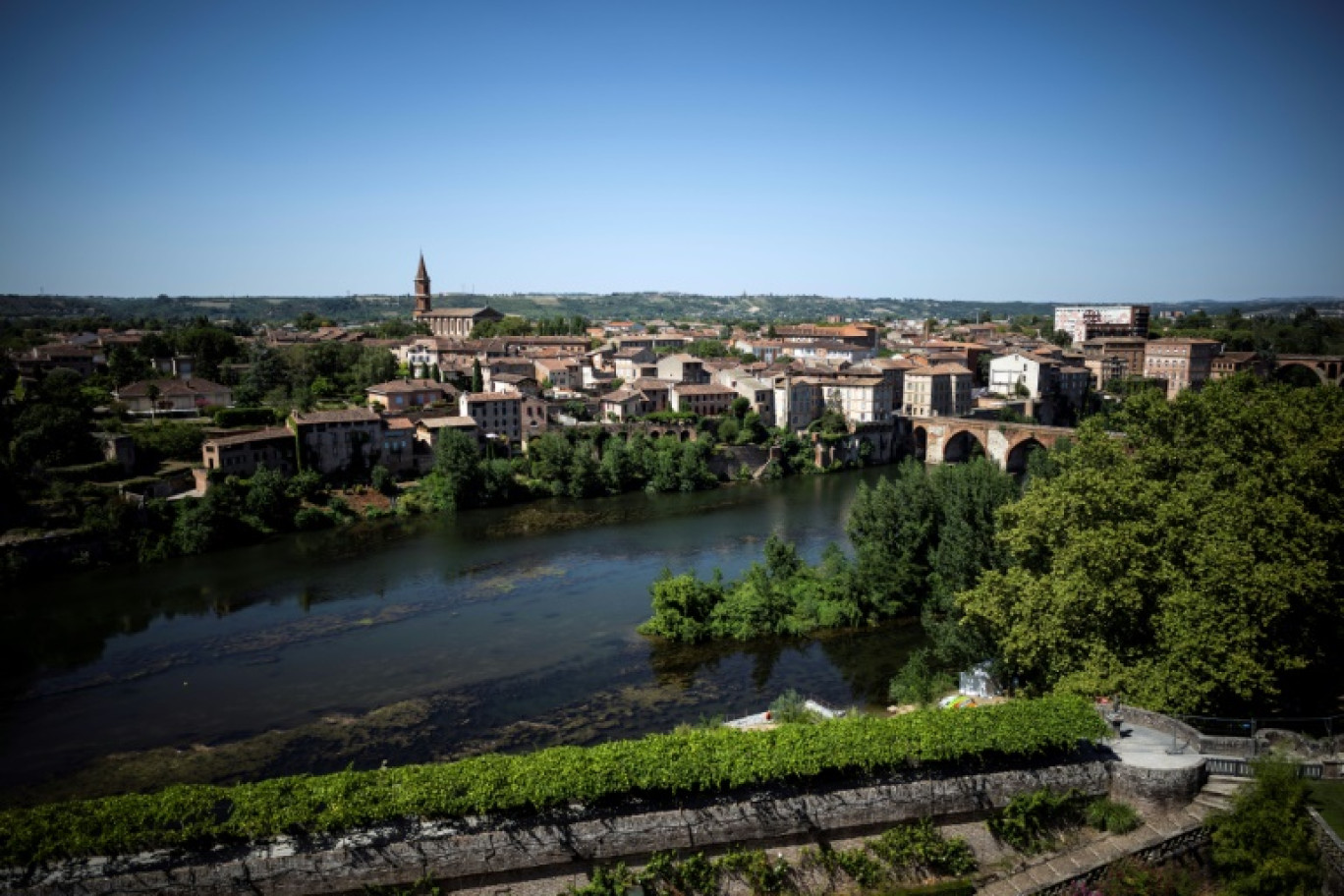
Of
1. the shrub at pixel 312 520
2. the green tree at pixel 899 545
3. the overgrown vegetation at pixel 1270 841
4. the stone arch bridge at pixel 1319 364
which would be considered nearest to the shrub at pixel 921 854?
the overgrown vegetation at pixel 1270 841

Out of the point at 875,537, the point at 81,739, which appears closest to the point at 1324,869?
the point at 875,537

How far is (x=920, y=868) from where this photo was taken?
1371 centimetres

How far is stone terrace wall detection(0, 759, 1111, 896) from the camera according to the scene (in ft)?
40.6

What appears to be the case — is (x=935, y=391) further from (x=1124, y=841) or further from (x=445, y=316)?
(x=445, y=316)

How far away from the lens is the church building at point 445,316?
343ft

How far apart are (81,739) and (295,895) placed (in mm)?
12549

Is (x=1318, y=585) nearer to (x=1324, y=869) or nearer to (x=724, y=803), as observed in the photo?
(x=1324, y=869)

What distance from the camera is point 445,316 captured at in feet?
Answer: 346

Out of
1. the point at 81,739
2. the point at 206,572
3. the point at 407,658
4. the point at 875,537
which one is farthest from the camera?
the point at 206,572

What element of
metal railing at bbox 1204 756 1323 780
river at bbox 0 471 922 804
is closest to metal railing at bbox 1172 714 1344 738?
metal railing at bbox 1204 756 1323 780

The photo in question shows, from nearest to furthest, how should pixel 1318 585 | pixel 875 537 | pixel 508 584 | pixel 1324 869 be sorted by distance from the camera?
pixel 1324 869, pixel 1318 585, pixel 875 537, pixel 508 584

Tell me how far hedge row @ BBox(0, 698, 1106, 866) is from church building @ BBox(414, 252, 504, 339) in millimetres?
92355

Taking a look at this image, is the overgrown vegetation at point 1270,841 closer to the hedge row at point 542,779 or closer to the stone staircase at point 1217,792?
the stone staircase at point 1217,792

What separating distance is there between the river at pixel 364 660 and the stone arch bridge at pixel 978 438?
77.9 feet
